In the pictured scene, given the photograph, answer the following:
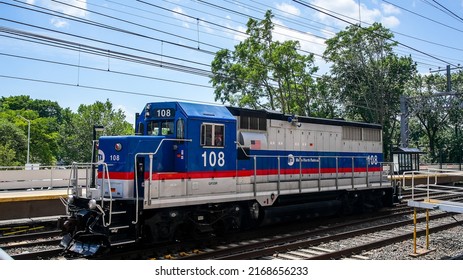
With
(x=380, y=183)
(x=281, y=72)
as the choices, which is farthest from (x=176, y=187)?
(x=281, y=72)

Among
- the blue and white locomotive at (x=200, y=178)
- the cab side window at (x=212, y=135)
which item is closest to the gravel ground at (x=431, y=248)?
the blue and white locomotive at (x=200, y=178)

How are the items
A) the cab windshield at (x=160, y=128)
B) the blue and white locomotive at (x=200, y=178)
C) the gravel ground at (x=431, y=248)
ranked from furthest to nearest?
the cab windshield at (x=160, y=128) < the gravel ground at (x=431, y=248) < the blue and white locomotive at (x=200, y=178)

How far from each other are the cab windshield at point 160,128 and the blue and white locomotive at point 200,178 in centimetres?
2

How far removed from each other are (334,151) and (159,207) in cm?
704

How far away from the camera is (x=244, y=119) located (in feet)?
34.2

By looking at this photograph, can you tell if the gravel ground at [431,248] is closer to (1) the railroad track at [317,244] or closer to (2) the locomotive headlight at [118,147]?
(1) the railroad track at [317,244]

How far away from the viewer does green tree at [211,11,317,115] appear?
30875mm

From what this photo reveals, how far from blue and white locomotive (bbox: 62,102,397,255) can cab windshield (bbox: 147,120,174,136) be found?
0.9 inches

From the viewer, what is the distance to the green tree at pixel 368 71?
110 feet

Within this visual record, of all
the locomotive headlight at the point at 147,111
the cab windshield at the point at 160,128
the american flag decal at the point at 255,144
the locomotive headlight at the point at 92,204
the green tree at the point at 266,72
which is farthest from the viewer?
the green tree at the point at 266,72

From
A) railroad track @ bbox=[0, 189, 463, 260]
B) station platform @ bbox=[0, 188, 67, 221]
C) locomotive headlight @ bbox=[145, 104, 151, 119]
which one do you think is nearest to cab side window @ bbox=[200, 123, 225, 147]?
locomotive headlight @ bbox=[145, 104, 151, 119]

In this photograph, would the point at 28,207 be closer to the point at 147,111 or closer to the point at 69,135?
the point at 147,111

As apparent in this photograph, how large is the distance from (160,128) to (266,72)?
2345 centimetres

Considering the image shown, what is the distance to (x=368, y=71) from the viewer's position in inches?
1339
